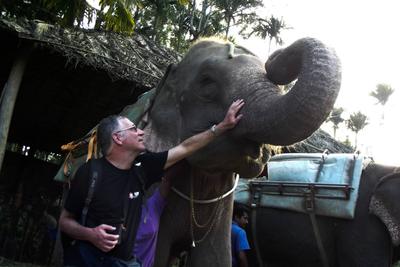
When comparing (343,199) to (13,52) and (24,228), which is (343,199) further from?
(24,228)

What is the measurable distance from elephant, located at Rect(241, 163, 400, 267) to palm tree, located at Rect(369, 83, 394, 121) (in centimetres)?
3688

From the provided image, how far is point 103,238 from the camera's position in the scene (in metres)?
2.54

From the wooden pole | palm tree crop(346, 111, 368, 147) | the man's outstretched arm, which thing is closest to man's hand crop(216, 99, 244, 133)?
the man's outstretched arm

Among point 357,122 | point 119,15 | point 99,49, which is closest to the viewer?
point 99,49

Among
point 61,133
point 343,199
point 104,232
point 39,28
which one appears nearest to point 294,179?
point 343,199

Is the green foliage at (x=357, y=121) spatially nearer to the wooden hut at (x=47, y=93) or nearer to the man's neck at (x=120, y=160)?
the wooden hut at (x=47, y=93)

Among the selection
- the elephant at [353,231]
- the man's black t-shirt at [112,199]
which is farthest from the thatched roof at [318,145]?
the man's black t-shirt at [112,199]

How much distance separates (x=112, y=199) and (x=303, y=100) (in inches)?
44.4

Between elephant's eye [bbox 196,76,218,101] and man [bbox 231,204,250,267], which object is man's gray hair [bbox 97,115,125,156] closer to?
elephant's eye [bbox 196,76,218,101]

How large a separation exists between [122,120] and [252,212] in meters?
3.31

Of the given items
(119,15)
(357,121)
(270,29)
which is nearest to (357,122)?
(357,121)

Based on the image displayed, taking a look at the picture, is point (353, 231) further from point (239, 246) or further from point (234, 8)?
point (234, 8)

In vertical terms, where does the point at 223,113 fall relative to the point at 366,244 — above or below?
above

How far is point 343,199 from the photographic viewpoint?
4.98 meters
